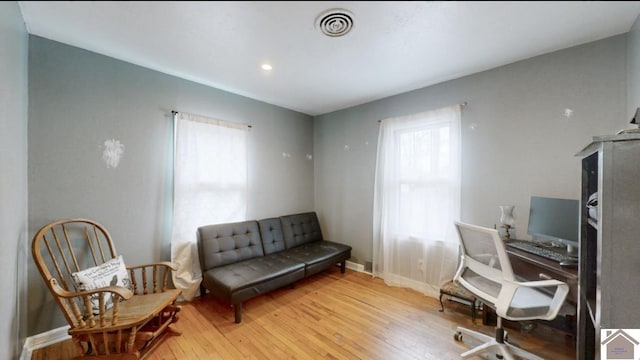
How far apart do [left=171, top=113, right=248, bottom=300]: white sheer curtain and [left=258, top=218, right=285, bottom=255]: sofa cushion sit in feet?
1.06

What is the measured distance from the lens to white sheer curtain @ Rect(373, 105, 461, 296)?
7.99 ft

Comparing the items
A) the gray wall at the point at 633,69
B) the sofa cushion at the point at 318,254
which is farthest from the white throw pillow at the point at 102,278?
the gray wall at the point at 633,69

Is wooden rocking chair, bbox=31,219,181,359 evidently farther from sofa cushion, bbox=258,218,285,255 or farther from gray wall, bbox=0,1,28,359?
sofa cushion, bbox=258,218,285,255

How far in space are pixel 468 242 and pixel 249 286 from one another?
1890 millimetres

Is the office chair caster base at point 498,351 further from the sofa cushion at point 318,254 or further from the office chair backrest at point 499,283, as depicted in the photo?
the sofa cushion at point 318,254

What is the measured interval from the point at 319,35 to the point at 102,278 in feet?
7.75

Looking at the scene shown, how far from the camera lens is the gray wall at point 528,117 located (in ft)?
5.68

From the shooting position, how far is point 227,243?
2561 millimetres

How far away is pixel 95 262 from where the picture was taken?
1.83 m

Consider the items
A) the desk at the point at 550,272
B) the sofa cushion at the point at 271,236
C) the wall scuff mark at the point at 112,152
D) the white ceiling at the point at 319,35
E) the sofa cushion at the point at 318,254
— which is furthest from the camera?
the sofa cushion at the point at 271,236

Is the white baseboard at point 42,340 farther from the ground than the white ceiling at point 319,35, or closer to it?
closer to it

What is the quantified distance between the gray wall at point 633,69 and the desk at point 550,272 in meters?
1.15

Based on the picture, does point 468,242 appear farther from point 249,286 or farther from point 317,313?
point 249,286

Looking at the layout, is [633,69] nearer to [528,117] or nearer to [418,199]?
[528,117]
